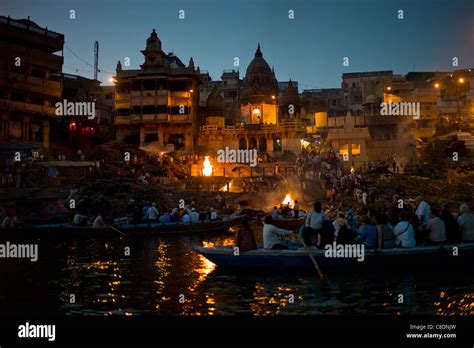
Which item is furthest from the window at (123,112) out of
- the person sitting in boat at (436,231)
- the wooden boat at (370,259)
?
the person sitting in boat at (436,231)

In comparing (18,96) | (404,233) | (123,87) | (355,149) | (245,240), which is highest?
(123,87)

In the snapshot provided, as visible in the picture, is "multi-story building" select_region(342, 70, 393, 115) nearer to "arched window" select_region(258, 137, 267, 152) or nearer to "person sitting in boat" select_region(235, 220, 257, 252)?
"arched window" select_region(258, 137, 267, 152)

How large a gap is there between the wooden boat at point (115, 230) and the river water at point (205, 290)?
5.91 metres

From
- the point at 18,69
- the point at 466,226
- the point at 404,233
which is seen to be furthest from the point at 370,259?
the point at 18,69

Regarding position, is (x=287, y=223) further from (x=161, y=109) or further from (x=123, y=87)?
(x=123, y=87)

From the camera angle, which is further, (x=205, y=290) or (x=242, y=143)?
(x=242, y=143)

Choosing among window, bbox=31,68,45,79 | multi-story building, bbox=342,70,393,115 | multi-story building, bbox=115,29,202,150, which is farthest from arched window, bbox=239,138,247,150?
window, bbox=31,68,45,79

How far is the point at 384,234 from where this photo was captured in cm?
1260

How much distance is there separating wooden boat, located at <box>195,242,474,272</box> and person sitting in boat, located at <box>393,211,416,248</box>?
0.79 ft

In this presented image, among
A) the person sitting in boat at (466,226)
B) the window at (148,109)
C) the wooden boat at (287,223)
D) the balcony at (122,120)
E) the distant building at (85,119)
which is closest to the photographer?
the person sitting in boat at (466,226)

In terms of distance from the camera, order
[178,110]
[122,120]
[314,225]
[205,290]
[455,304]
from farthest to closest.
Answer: [122,120], [178,110], [314,225], [205,290], [455,304]

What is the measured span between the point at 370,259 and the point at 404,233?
50.4 inches

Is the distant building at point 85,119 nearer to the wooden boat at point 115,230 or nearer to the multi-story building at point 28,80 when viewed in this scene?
the multi-story building at point 28,80

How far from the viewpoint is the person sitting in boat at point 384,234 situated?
41.1 feet
